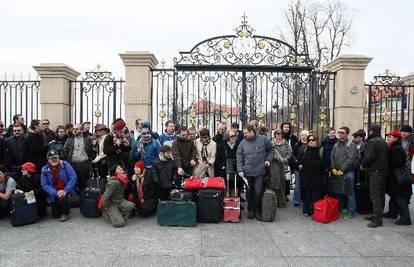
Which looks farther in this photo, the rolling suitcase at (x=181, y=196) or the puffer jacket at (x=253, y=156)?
the puffer jacket at (x=253, y=156)

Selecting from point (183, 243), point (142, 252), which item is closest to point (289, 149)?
point (183, 243)

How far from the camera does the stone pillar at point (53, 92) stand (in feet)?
33.0

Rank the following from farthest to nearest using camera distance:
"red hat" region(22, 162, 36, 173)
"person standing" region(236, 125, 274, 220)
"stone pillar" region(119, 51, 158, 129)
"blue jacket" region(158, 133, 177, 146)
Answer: "stone pillar" region(119, 51, 158, 129)
"blue jacket" region(158, 133, 177, 146)
"person standing" region(236, 125, 274, 220)
"red hat" region(22, 162, 36, 173)

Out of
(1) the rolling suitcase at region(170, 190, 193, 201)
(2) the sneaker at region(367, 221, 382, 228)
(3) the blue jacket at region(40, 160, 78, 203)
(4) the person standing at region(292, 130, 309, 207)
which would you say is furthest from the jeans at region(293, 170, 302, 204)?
(3) the blue jacket at region(40, 160, 78, 203)

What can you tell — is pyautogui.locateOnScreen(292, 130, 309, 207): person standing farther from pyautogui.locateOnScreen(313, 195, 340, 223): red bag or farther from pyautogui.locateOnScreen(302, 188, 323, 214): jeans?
pyautogui.locateOnScreen(313, 195, 340, 223): red bag

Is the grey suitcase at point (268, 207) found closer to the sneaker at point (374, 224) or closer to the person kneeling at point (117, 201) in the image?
the sneaker at point (374, 224)

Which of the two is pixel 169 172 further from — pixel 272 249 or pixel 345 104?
pixel 345 104

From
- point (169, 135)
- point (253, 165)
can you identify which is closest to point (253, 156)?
point (253, 165)

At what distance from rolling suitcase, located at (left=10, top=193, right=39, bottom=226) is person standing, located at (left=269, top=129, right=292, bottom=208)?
173 inches

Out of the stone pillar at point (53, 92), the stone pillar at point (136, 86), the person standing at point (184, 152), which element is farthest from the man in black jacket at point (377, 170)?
the stone pillar at point (53, 92)

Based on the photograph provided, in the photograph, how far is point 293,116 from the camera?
10023 millimetres

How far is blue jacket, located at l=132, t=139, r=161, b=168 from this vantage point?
25.5 ft

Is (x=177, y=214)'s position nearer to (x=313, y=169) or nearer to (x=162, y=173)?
(x=162, y=173)

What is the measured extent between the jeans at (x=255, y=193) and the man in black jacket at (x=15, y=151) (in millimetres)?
4297
